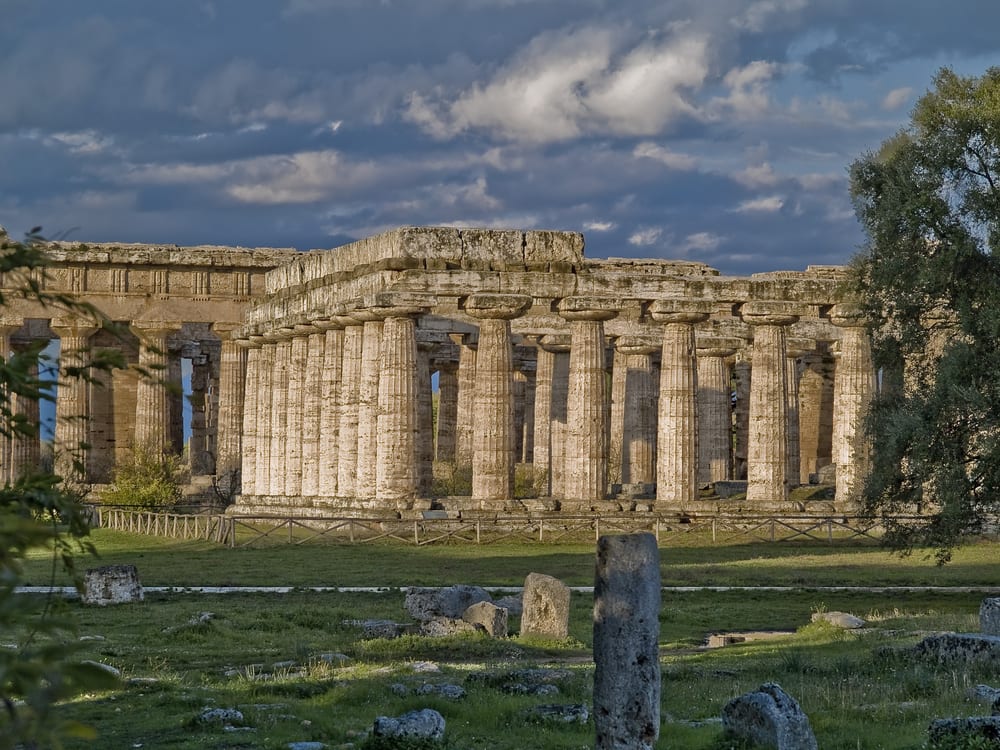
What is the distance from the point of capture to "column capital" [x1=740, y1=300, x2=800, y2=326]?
50.8m

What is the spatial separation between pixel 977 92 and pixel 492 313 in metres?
19.4

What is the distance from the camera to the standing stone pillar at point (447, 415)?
71688 millimetres

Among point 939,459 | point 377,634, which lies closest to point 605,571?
point 377,634

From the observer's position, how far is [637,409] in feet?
207

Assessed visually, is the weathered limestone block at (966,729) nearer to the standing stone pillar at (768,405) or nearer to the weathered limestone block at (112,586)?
the weathered limestone block at (112,586)

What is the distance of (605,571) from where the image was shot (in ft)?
55.0

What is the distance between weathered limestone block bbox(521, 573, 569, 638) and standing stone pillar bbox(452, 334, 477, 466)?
3541cm

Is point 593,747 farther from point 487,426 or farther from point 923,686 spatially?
point 487,426

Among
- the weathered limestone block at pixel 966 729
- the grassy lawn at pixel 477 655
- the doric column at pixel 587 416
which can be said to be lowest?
the grassy lawn at pixel 477 655

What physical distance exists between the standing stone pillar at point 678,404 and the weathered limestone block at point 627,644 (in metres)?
33.8

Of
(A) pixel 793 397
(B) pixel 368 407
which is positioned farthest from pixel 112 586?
(A) pixel 793 397

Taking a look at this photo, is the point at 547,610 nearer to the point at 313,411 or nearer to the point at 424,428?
the point at 424,428

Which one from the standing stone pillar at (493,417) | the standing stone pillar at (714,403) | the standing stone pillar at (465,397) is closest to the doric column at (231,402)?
the standing stone pillar at (465,397)

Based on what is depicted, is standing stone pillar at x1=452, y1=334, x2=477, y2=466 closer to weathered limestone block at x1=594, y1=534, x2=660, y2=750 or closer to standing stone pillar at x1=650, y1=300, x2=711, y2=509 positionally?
standing stone pillar at x1=650, y1=300, x2=711, y2=509
